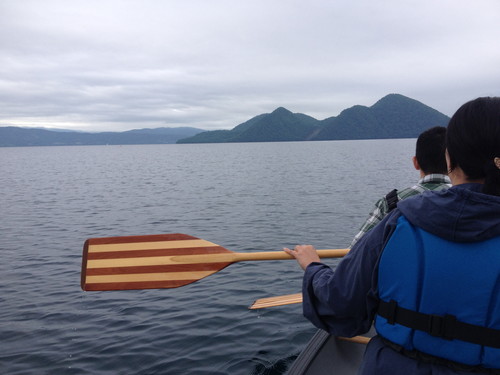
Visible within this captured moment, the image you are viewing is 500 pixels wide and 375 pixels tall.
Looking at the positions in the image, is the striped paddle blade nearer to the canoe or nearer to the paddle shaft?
the paddle shaft

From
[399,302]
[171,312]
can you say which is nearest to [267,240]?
[171,312]

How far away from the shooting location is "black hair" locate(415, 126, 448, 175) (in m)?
3.08

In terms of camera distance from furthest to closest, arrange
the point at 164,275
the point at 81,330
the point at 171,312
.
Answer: the point at 171,312 < the point at 81,330 < the point at 164,275

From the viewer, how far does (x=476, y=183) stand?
1548 mm

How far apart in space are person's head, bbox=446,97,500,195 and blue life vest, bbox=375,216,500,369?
242 millimetres

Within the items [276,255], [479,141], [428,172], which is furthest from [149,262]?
[479,141]

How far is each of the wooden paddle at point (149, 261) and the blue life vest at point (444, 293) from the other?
1925mm

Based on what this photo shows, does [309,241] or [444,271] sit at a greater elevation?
[444,271]

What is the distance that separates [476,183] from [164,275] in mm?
2707

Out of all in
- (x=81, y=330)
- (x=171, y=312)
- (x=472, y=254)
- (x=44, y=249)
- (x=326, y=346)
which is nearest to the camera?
(x=472, y=254)

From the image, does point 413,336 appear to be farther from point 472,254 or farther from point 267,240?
point 267,240

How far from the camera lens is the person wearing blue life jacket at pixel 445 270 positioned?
1.43 metres

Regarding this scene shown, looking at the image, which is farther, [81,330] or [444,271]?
[81,330]

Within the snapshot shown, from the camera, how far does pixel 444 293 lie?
1.49m
